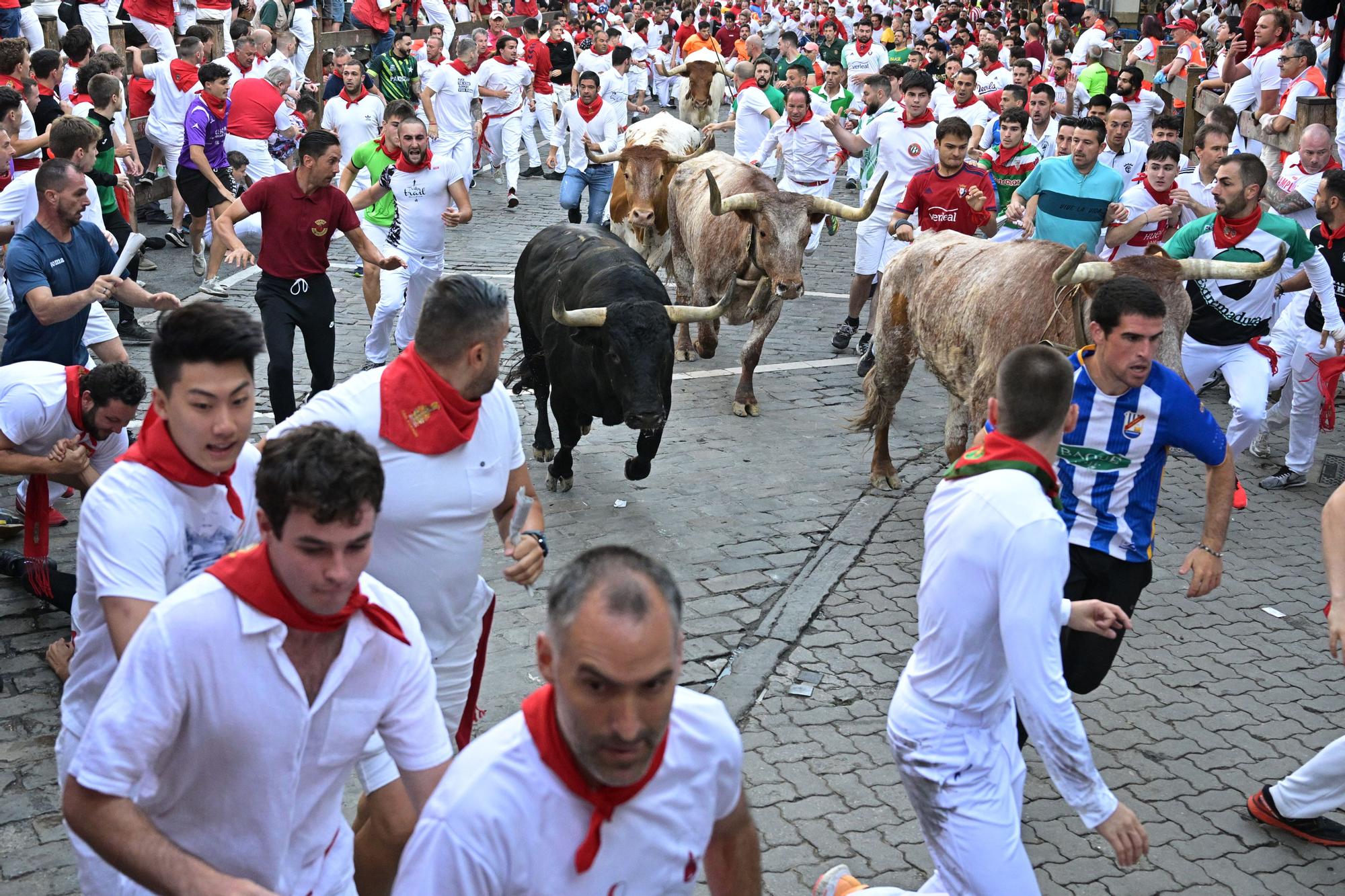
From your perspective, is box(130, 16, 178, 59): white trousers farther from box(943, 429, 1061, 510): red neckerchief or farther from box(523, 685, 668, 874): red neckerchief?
box(523, 685, 668, 874): red neckerchief

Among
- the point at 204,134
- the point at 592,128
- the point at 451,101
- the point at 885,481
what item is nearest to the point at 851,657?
the point at 885,481

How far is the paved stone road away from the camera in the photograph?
5.08 meters

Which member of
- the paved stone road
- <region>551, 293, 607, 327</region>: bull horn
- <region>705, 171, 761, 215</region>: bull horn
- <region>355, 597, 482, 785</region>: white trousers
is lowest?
the paved stone road

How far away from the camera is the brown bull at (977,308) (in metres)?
7.10

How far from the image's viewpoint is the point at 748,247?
1091 centimetres

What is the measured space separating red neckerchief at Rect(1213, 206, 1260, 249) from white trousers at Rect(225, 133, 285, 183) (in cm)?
1016

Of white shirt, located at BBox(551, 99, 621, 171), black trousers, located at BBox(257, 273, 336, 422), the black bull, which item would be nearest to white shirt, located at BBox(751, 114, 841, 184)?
white shirt, located at BBox(551, 99, 621, 171)

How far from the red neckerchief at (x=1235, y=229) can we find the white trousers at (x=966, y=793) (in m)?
5.29

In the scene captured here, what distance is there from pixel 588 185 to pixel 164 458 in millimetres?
13167

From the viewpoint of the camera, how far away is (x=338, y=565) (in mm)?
2758

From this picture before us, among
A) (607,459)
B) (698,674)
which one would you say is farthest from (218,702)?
(607,459)

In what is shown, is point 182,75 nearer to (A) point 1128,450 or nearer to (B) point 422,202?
(B) point 422,202

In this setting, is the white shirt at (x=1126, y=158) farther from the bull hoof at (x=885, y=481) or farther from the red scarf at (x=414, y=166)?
the red scarf at (x=414, y=166)

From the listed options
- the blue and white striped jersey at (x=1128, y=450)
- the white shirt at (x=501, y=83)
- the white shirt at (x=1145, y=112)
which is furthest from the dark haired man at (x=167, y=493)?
the white shirt at (x=501, y=83)
